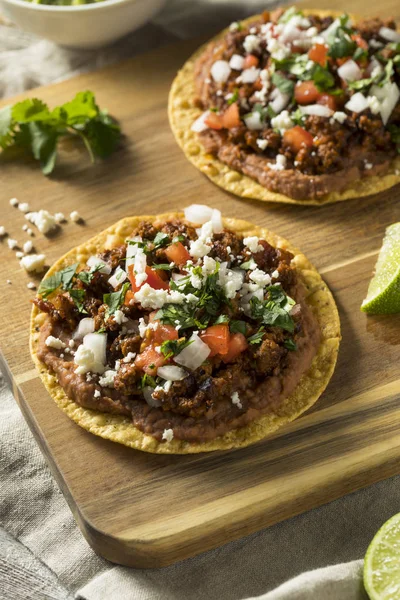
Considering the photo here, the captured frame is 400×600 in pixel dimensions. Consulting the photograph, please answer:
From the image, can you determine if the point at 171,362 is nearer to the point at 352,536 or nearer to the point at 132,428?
the point at 132,428

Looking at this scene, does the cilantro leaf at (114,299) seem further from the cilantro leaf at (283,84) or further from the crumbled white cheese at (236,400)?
the cilantro leaf at (283,84)

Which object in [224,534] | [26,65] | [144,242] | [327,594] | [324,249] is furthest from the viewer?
[26,65]

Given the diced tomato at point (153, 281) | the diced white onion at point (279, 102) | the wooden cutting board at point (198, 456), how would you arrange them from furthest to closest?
the diced white onion at point (279, 102) → the diced tomato at point (153, 281) → the wooden cutting board at point (198, 456)

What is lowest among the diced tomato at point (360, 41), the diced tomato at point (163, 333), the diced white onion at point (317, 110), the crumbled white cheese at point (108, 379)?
the crumbled white cheese at point (108, 379)

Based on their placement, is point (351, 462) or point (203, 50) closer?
point (351, 462)

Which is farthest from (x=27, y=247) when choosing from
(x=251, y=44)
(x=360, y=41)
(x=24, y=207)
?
(x=360, y=41)

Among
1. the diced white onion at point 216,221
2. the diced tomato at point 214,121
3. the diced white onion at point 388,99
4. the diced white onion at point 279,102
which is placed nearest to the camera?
the diced white onion at point 216,221

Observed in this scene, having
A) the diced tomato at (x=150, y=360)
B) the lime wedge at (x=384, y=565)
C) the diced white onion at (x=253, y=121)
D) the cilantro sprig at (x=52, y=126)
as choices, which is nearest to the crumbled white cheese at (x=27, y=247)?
the cilantro sprig at (x=52, y=126)

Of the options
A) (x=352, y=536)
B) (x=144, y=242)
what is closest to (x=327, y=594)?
(x=352, y=536)
